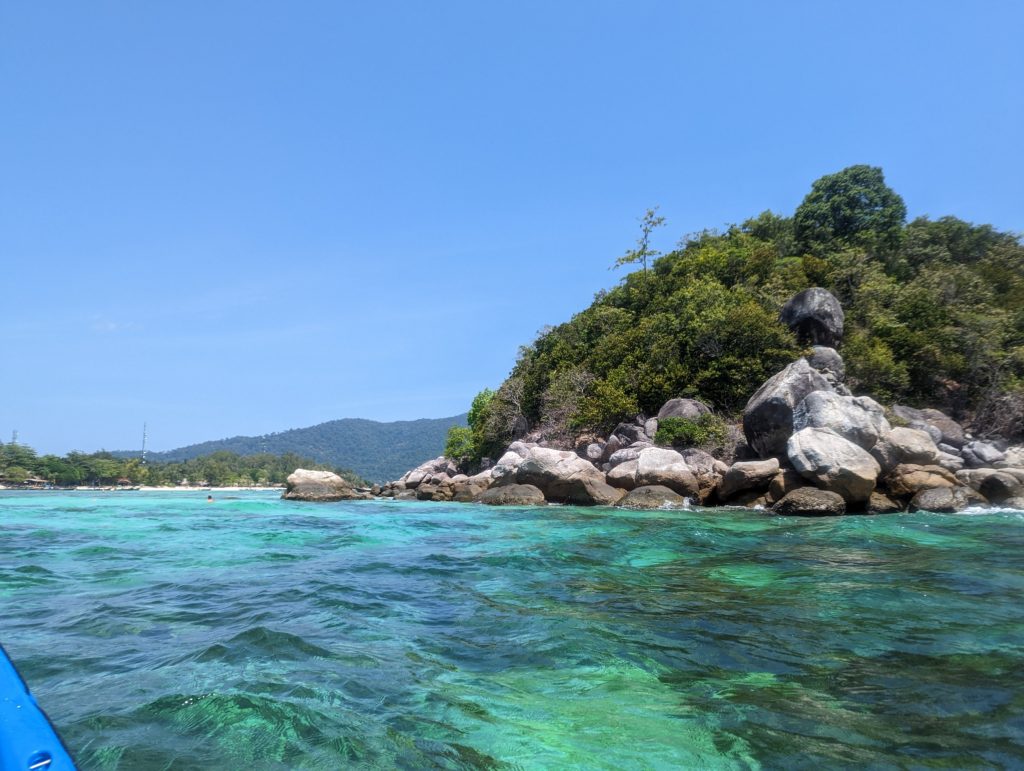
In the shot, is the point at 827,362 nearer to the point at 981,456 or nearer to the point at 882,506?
the point at 981,456

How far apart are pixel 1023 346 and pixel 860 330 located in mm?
5764

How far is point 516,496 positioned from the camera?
19.7 m

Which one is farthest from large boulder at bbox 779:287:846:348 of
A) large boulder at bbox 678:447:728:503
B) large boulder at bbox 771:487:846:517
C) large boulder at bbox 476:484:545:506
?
large boulder at bbox 476:484:545:506

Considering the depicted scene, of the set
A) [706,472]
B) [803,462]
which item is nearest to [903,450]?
[803,462]

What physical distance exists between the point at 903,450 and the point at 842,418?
6.87 ft

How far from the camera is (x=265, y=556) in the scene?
8703mm

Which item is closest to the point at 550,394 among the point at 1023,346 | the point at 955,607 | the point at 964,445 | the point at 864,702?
the point at 964,445

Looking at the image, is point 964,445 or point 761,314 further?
point 761,314

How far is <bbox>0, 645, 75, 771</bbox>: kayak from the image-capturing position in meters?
A: 1.38

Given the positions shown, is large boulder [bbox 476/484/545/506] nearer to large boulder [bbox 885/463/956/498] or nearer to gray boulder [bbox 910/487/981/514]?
large boulder [bbox 885/463/956/498]

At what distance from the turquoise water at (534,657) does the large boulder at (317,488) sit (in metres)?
17.0

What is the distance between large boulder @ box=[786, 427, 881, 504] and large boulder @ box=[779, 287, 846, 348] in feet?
33.1

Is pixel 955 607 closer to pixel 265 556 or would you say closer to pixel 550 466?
pixel 265 556

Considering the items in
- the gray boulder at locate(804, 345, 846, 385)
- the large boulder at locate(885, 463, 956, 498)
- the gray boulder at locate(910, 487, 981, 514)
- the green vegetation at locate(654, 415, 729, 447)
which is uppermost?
the gray boulder at locate(804, 345, 846, 385)
